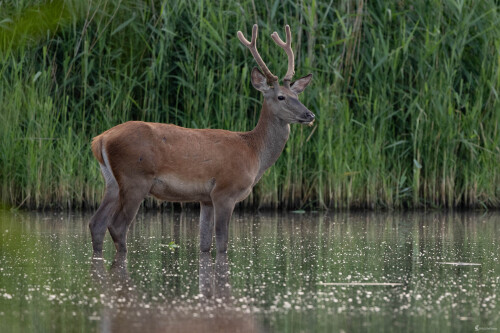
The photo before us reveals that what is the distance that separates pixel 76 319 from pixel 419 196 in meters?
7.69

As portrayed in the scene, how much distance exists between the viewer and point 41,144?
1188 centimetres

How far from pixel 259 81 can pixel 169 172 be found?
55.7 inches

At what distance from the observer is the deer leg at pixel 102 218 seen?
8.45 m

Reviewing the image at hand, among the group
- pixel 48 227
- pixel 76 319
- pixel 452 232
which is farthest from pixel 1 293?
pixel 452 232

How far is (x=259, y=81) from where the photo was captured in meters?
9.36

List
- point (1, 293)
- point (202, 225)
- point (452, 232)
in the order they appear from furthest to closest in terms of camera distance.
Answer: point (452, 232)
point (202, 225)
point (1, 293)

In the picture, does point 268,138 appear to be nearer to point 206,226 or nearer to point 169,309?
point 206,226

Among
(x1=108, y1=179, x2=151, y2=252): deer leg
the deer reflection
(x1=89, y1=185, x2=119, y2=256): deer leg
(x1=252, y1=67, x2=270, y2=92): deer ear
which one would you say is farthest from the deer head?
the deer reflection

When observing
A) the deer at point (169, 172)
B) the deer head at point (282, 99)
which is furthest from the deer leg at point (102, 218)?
the deer head at point (282, 99)

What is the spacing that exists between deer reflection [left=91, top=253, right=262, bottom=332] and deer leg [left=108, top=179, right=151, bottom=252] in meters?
0.99

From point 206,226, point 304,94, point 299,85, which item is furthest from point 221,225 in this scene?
point 304,94

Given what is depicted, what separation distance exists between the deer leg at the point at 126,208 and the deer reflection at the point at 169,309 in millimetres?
987

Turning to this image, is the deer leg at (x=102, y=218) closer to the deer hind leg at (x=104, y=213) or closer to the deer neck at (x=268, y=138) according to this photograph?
the deer hind leg at (x=104, y=213)

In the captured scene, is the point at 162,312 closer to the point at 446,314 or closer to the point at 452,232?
the point at 446,314
